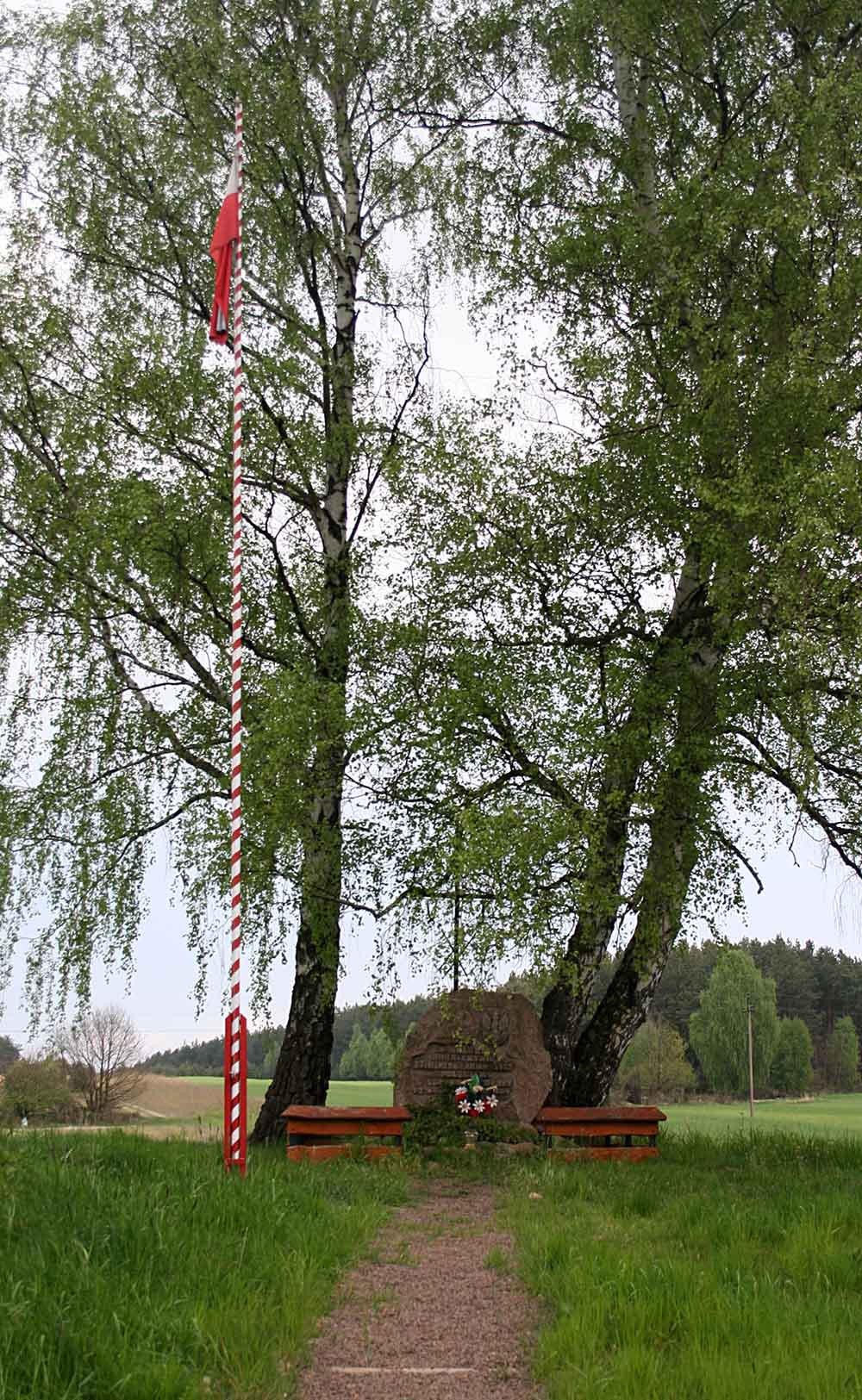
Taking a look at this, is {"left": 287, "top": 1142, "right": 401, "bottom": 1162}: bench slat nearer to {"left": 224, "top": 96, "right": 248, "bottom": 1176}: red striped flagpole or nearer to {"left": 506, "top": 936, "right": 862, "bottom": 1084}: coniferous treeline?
{"left": 224, "top": 96, "right": 248, "bottom": 1176}: red striped flagpole

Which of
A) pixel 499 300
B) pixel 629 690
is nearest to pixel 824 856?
pixel 629 690

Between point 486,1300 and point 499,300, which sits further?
point 499,300

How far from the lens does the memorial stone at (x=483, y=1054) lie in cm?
1405

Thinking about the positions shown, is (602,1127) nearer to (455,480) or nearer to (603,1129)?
(603,1129)

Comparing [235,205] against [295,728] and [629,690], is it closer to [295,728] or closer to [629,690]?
[295,728]

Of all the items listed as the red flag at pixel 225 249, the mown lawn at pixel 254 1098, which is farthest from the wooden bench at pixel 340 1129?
the red flag at pixel 225 249

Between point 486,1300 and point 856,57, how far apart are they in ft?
46.4

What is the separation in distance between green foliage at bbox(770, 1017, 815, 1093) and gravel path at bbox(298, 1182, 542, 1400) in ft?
139

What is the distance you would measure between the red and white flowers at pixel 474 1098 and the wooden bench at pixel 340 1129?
0.68 m

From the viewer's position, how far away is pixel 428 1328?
21.0ft

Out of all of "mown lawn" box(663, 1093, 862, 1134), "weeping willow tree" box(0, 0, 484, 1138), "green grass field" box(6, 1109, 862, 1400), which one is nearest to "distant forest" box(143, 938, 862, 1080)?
"mown lawn" box(663, 1093, 862, 1134)

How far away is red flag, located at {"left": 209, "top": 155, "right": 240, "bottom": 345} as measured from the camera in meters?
12.6

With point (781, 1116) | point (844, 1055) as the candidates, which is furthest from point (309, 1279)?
point (844, 1055)

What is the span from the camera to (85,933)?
49.4ft
